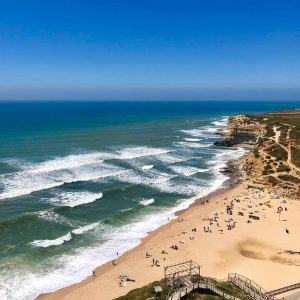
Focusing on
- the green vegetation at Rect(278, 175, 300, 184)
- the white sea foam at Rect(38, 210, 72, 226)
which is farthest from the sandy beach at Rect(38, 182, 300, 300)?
the white sea foam at Rect(38, 210, 72, 226)

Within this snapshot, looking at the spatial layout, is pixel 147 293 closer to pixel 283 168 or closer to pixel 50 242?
pixel 50 242

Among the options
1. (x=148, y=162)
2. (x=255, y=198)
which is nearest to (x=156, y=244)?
(x=255, y=198)

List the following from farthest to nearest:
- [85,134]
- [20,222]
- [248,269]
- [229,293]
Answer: [85,134], [20,222], [248,269], [229,293]

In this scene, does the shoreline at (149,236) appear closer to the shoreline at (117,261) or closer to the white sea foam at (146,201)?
the shoreline at (117,261)

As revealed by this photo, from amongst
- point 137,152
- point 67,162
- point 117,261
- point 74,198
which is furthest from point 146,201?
point 137,152

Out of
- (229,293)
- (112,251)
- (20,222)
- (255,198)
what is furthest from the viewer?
(255,198)

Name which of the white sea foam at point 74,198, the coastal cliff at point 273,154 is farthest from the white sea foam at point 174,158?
the white sea foam at point 74,198

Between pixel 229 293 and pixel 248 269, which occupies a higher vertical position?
pixel 229 293

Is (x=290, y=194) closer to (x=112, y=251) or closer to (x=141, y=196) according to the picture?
(x=141, y=196)
